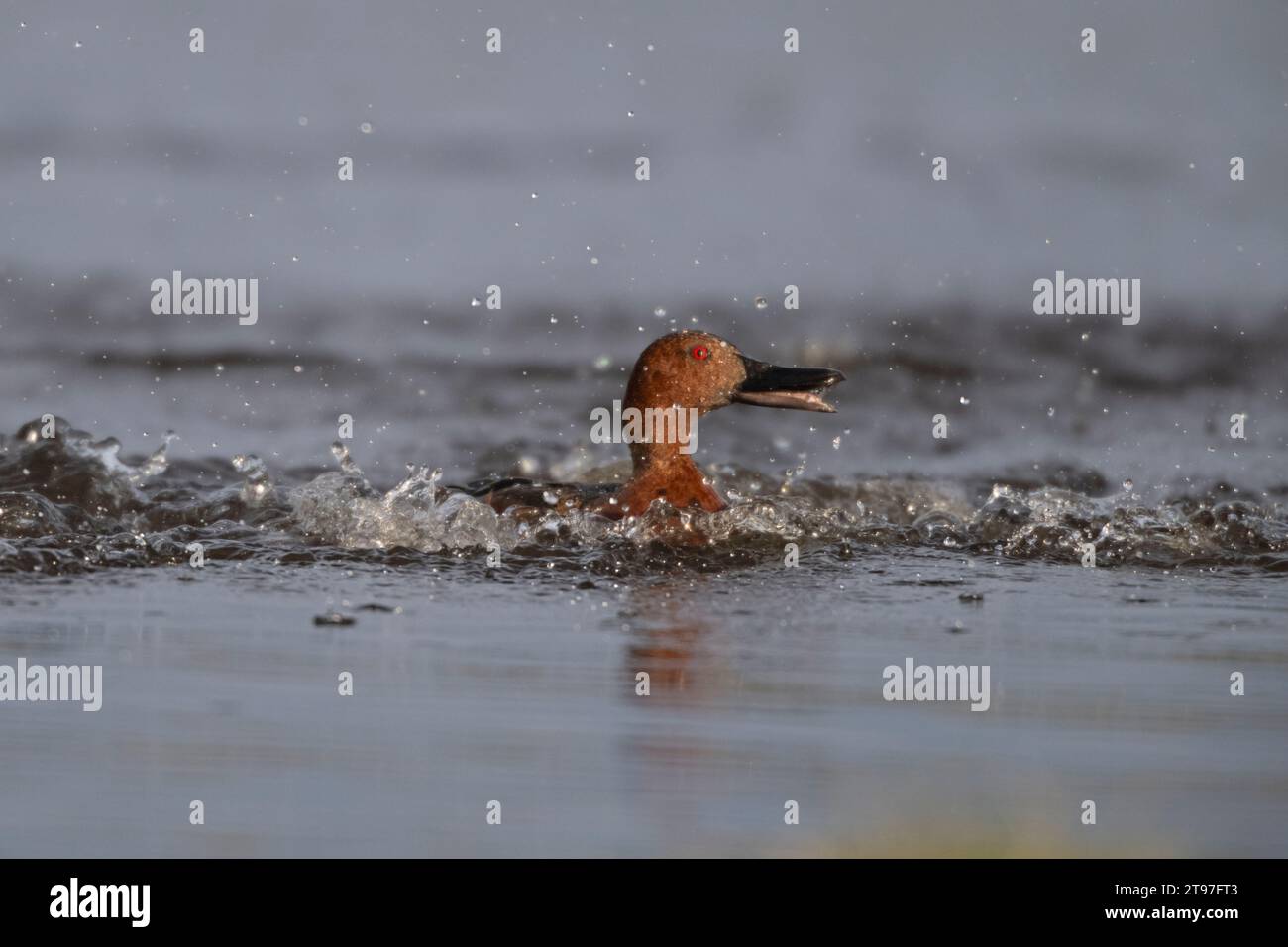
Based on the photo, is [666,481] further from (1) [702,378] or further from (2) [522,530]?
(2) [522,530]

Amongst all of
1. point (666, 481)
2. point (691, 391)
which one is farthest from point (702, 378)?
point (666, 481)

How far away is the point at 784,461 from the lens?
1240 centimetres

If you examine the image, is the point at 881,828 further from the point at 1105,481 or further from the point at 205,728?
the point at 1105,481

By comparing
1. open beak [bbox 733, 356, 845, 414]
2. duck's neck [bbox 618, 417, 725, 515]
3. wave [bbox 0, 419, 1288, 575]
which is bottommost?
wave [bbox 0, 419, 1288, 575]

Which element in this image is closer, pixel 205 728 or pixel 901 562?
pixel 205 728

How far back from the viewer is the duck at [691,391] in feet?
27.9

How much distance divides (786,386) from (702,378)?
384mm

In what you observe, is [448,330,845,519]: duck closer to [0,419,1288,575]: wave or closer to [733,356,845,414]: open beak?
[733,356,845,414]: open beak

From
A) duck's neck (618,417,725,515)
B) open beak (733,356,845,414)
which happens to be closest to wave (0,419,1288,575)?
duck's neck (618,417,725,515)

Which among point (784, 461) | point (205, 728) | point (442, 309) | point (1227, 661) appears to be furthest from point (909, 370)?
point (205, 728)

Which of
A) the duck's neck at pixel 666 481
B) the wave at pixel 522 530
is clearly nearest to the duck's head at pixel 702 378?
the duck's neck at pixel 666 481

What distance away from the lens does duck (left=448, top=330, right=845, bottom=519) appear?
334 inches

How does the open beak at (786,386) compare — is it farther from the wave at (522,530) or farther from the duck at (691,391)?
the wave at (522,530)

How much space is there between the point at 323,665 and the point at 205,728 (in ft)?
2.39
